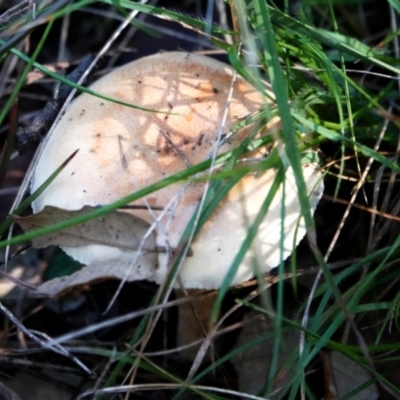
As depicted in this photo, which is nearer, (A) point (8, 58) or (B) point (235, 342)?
(B) point (235, 342)

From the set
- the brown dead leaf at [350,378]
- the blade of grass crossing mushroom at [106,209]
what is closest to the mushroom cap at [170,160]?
the blade of grass crossing mushroom at [106,209]

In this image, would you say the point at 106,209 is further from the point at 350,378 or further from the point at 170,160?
the point at 350,378

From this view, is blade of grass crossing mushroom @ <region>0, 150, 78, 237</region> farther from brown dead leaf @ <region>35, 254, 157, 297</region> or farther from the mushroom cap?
brown dead leaf @ <region>35, 254, 157, 297</region>

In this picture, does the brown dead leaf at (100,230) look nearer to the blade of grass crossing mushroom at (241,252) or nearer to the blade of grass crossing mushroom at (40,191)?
the blade of grass crossing mushroom at (40,191)

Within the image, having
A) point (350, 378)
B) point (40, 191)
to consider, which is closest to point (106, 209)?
point (40, 191)

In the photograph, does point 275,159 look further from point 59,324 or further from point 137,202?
point 59,324

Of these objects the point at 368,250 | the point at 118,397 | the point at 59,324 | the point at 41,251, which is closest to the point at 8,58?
the point at 41,251

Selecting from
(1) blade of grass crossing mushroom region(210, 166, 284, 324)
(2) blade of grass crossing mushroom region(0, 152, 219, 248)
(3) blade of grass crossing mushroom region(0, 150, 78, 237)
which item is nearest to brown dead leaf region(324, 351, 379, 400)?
(1) blade of grass crossing mushroom region(210, 166, 284, 324)
